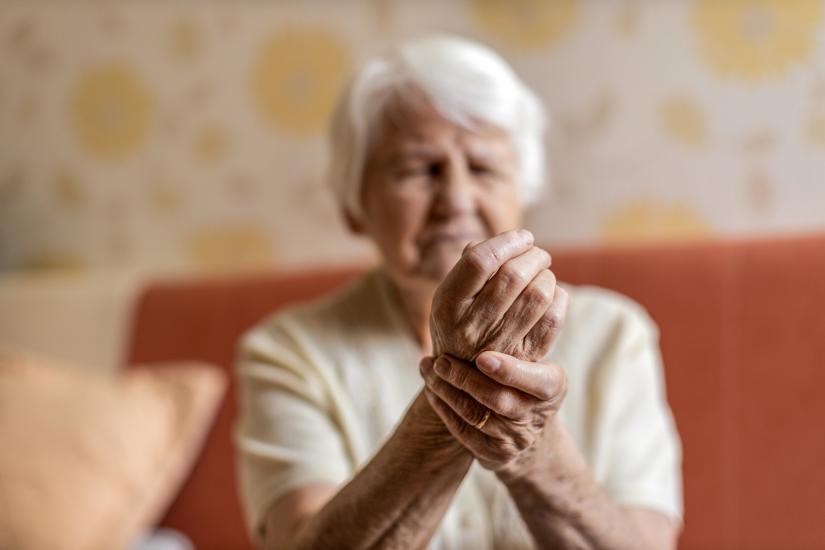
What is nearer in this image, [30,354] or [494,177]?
[494,177]

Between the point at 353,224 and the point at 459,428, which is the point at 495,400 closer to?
the point at 459,428

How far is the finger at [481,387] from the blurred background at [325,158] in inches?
25.7

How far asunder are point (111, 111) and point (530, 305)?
1475mm

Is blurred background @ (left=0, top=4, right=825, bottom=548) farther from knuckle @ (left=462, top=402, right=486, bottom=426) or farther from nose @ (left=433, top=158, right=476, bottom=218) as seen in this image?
knuckle @ (left=462, top=402, right=486, bottom=426)

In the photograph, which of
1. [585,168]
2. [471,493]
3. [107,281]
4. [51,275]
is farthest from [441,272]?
[51,275]

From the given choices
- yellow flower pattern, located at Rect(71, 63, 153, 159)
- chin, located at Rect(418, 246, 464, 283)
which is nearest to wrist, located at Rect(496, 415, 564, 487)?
chin, located at Rect(418, 246, 464, 283)

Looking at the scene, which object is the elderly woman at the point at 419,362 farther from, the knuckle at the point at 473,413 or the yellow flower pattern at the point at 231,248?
the yellow flower pattern at the point at 231,248

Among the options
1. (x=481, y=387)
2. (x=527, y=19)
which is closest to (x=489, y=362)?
(x=481, y=387)

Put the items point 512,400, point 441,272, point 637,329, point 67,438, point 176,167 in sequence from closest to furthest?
1. point 512,400
2. point 441,272
3. point 637,329
4. point 67,438
5. point 176,167

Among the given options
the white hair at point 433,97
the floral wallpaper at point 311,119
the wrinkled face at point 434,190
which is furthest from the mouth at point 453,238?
the floral wallpaper at point 311,119

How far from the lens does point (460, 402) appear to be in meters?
0.61

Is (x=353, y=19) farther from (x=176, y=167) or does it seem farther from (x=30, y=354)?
(x=30, y=354)

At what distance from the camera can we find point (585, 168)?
149 centimetres

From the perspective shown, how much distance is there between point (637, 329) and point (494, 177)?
258 mm
